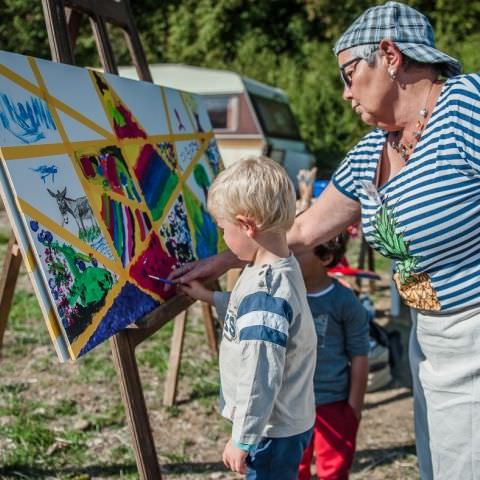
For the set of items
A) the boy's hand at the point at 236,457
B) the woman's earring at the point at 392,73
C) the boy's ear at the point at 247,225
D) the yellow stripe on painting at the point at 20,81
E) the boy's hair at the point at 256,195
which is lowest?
the boy's hand at the point at 236,457

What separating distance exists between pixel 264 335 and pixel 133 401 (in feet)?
1.68

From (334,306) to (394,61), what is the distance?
975mm

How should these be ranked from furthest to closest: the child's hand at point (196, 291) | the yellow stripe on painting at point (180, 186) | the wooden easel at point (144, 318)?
the yellow stripe on painting at point (180, 186)
the child's hand at point (196, 291)
the wooden easel at point (144, 318)

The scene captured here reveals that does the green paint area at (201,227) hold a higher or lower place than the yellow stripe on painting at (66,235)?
lower

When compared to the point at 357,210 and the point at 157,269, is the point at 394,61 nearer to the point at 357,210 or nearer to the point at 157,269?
the point at 357,210

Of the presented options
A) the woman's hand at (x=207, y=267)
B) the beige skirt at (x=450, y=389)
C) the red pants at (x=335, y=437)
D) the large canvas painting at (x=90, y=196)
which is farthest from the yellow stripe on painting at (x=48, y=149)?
the red pants at (x=335, y=437)

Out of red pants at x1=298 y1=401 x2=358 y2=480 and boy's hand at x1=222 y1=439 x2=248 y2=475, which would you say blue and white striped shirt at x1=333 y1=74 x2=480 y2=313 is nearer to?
boy's hand at x1=222 y1=439 x2=248 y2=475

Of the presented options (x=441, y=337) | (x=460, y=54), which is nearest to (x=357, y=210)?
(x=441, y=337)

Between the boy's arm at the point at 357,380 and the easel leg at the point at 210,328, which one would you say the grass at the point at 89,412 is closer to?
the easel leg at the point at 210,328

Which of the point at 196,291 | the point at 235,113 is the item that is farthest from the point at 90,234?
the point at 235,113

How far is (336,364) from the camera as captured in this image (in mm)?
2373

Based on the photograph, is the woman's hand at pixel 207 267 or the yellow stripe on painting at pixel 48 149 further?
the woman's hand at pixel 207 267

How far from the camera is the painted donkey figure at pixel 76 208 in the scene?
1692mm

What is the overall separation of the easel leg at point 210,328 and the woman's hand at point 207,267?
59.4 inches
